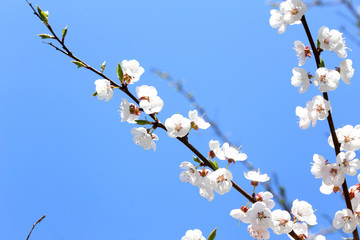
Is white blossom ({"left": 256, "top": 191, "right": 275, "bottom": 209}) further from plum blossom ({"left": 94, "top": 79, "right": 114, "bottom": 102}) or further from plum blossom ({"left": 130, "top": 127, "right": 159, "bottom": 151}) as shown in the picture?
plum blossom ({"left": 94, "top": 79, "right": 114, "bottom": 102})

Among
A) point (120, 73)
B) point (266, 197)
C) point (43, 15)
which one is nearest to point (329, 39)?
point (266, 197)

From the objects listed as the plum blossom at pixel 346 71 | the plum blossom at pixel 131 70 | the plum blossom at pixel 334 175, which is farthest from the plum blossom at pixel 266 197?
the plum blossom at pixel 131 70

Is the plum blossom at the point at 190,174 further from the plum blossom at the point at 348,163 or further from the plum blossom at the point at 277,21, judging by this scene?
the plum blossom at the point at 277,21

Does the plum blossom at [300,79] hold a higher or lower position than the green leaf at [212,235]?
higher

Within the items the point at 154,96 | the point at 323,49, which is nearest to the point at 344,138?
the point at 323,49

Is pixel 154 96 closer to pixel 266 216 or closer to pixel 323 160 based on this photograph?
pixel 266 216
